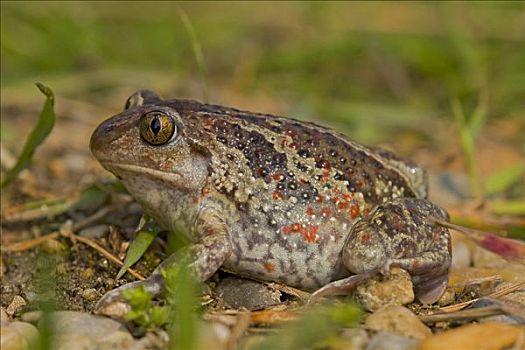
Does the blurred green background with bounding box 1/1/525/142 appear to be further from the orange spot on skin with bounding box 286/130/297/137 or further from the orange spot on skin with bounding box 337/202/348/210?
the orange spot on skin with bounding box 337/202/348/210

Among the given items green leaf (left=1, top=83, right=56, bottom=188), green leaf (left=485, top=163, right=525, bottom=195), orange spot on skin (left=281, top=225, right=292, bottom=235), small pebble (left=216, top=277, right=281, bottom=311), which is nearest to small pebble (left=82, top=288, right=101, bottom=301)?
small pebble (left=216, top=277, right=281, bottom=311)

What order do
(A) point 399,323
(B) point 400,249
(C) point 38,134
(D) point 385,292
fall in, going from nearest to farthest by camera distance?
1. (A) point 399,323
2. (D) point 385,292
3. (B) point 400,249
4. (C) point 38,134

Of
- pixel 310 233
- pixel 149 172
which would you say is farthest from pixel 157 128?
pixel 310 233

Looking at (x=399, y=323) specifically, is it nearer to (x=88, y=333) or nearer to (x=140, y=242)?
(x=88, y=333)

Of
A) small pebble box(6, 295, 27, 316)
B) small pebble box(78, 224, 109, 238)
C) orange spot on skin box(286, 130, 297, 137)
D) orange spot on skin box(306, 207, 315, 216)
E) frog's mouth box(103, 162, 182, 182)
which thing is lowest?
small pebble box(6, 295, 27, 316)

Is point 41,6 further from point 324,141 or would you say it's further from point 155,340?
point 155,340

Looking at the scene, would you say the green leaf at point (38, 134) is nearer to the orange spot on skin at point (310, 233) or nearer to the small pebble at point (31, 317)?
the small pebble at point (31, 317)
